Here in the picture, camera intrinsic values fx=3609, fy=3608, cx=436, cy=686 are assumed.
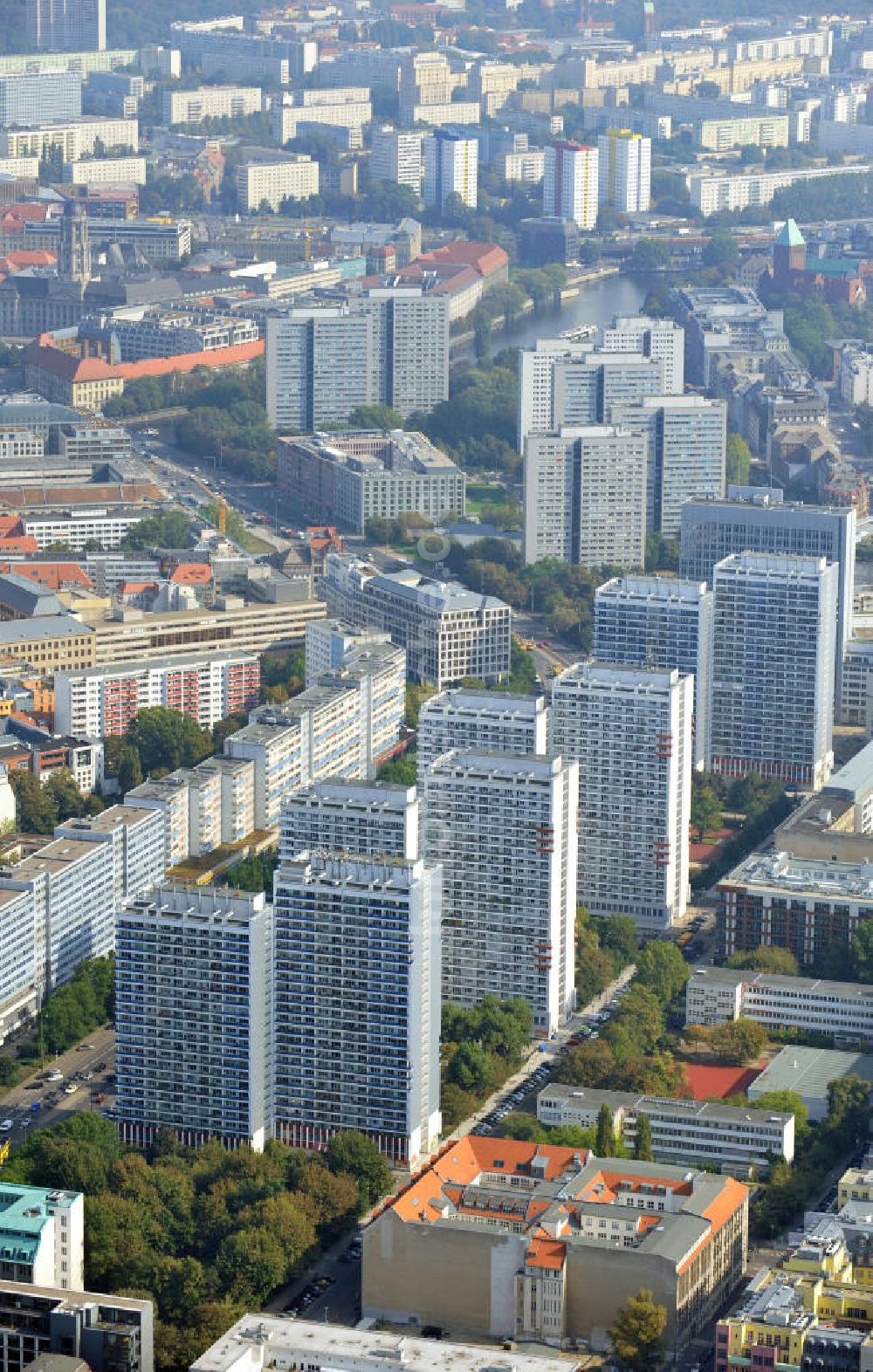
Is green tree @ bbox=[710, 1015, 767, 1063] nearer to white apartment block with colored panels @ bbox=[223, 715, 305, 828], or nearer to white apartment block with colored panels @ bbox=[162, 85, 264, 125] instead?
white apartment block with colored panels @ bbox=[223, 715, 305, 828]

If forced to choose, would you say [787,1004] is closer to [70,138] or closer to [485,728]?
[485,728]

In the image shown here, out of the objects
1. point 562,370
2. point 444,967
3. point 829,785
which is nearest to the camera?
point 444,967

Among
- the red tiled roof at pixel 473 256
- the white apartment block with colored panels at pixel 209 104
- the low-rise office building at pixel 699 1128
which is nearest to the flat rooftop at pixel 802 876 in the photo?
the low-rise office building at pixel 699 1128

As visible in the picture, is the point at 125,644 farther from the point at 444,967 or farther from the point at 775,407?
the point at 775,407

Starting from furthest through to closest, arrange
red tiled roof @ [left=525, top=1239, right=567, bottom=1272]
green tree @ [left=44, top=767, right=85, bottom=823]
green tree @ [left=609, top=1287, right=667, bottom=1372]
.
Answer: green tree @ [left=44, top=767, right=85, bottom=823] < red tiled roof @ [left=525, top=1239, right=567, bottom=1272] < green tree @ [left=609, top=1287, right=667, bottom=1372]

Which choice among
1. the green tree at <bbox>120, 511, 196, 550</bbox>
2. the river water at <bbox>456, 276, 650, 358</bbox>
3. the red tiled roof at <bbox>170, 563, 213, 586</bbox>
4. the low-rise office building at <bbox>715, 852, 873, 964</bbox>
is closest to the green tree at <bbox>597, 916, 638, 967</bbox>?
the low-rise office building at <bbox>715, 852, 873, 964</bbox>

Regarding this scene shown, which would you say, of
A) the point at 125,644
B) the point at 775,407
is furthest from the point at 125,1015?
the point at 775,407
